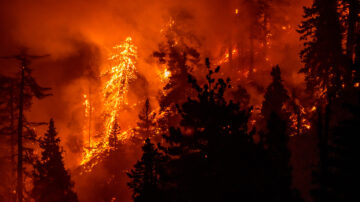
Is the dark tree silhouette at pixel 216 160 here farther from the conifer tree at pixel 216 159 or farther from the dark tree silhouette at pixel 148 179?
the dark tree silhouette at pixel 148 179

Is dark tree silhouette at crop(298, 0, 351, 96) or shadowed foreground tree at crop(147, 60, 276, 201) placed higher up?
dark tree silhouette at crop(298, 0, 351, 96)

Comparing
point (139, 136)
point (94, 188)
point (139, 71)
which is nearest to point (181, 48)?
point (139, 136)

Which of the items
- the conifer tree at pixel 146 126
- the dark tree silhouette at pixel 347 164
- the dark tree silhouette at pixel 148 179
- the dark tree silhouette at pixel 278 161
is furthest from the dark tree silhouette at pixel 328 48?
the conifer tree at pixel 146 126

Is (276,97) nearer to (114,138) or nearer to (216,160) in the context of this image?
(216,160)

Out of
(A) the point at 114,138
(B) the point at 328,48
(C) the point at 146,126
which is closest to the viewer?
(B) the point at 328,48

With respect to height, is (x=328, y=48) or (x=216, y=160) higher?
(x=328, y=48)

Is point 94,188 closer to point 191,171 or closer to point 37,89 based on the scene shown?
point 37,89

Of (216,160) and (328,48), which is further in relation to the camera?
(328,48)

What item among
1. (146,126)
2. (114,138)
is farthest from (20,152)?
(114,138)

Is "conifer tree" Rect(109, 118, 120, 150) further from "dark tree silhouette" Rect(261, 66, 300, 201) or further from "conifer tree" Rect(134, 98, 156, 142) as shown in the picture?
"dark tree silhouette" Rect(261, 66, 300, 201)

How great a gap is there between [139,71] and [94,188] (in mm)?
35790

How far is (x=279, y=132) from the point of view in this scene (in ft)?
47.2

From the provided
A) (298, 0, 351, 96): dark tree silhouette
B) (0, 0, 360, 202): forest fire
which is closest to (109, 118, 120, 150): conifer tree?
(0, 0, 360, 202): forest fire

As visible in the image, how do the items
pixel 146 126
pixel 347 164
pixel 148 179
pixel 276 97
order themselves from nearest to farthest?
pixel 347 164 < pixel 148 179 < pixel 276 97 < pixel 146 126
